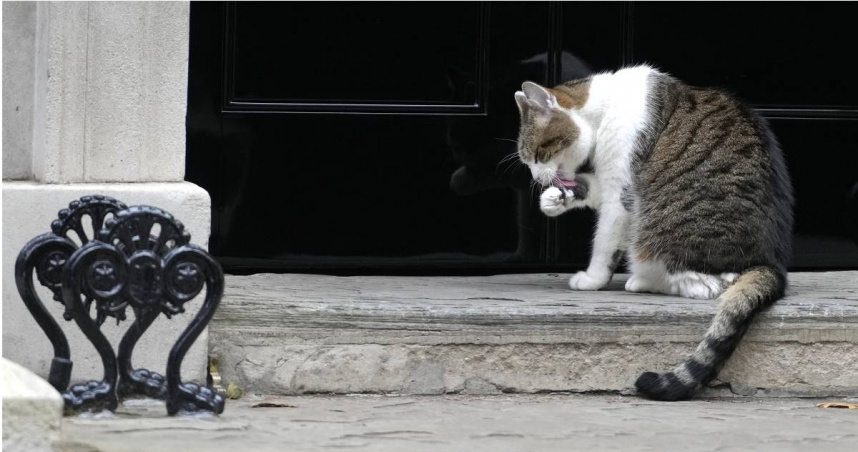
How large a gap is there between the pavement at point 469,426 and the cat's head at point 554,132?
3.23 ft

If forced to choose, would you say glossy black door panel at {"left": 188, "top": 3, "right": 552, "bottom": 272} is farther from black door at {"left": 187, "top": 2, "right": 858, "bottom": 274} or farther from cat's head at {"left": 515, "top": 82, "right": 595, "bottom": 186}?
cat's head at {"left": 515, "top": 82, "right": 595, "bottom": 186}

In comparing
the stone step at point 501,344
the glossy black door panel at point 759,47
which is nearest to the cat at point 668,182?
the stone step at point 501,344

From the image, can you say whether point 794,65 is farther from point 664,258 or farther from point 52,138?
point 52,138

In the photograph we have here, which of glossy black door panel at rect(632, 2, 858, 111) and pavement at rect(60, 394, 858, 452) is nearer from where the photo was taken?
pavement at rect(60, 394, 858, 452)

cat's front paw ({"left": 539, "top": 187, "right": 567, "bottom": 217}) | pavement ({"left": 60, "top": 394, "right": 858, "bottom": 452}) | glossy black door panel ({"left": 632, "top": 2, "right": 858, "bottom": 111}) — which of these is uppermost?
glossy black door panel ({"left": 632, "top": 2, "right": 858, "bottom": 111})

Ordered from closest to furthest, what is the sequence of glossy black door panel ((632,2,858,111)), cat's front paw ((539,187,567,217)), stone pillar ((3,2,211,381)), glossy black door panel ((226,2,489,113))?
1. stone pillar ((3,2,211,381))
2. cat's front paw ((539,187,567,217))
3. glossy black door panel ((226,2,489,113))
4. glossy black door panel ((632,2,858,111))

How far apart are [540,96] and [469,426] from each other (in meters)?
1.48

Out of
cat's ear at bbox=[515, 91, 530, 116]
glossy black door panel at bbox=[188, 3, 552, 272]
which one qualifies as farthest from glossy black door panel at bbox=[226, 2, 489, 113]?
cat's ear at bbox=[515, 91, 530, 116]

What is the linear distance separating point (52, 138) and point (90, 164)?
0.13 m

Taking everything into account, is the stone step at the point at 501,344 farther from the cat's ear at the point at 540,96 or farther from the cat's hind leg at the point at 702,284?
the cat's ear at the point at 540,96

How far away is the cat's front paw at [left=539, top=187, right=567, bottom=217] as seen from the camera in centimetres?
418

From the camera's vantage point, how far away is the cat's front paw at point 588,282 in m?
4.20

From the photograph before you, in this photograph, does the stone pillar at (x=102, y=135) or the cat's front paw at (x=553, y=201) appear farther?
the cat's front paw at (x=553, y=201)

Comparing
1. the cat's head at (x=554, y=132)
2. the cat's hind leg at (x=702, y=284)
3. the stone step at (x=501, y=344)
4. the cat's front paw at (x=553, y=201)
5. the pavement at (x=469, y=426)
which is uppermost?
the cat's head at (x=554, y=132)
